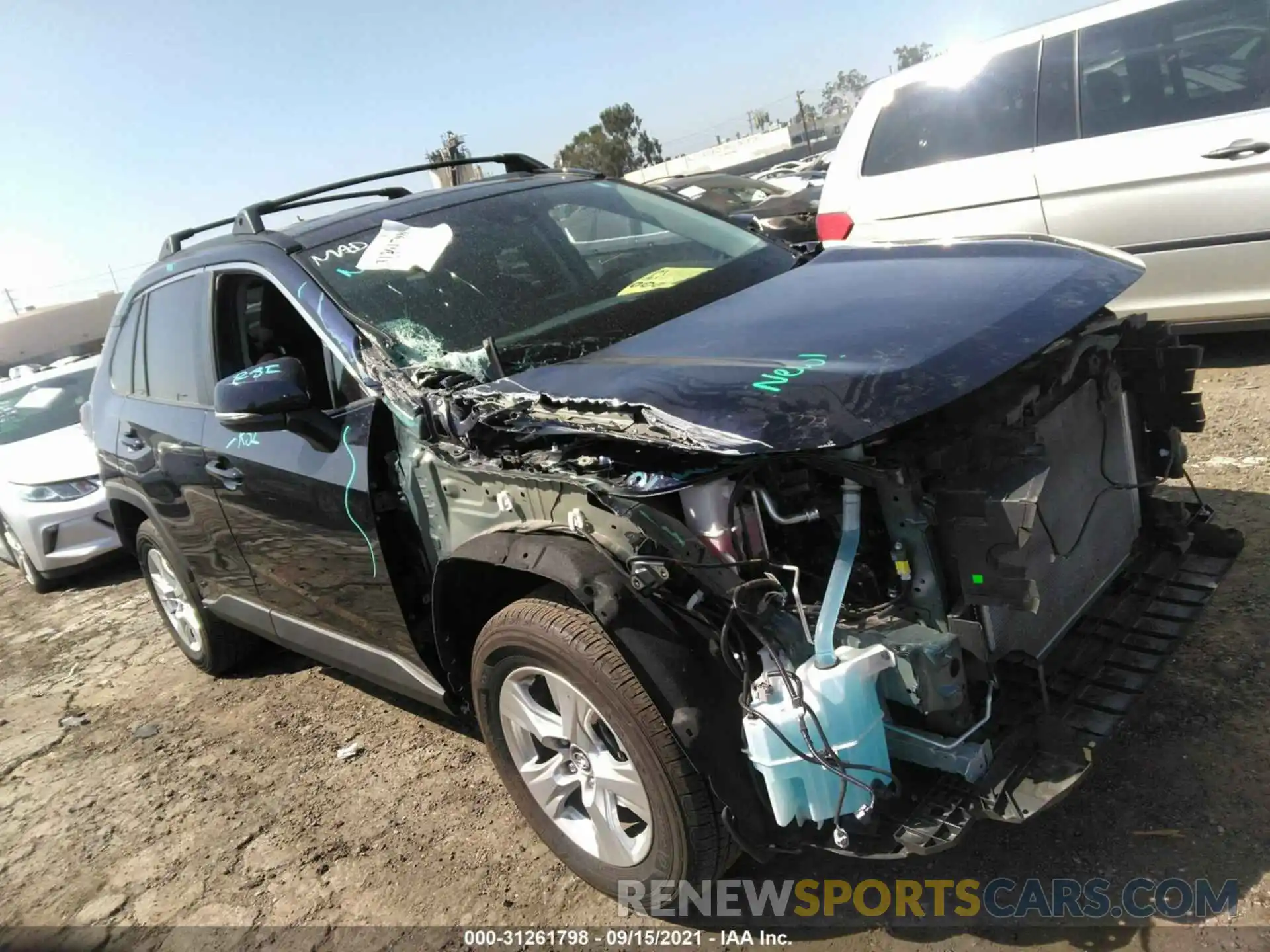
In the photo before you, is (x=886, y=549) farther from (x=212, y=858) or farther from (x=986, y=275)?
(x=212, y=858)

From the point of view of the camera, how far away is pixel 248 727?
4160mm

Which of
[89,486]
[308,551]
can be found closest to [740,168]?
[89,486]

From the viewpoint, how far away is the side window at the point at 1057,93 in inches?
191

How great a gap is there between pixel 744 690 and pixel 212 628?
3.34 metres

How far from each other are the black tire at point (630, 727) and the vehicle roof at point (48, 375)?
7810mm

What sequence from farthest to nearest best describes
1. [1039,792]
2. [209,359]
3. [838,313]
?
[209,359] < [838,313] < [1039,792]

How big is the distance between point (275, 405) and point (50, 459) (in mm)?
5588

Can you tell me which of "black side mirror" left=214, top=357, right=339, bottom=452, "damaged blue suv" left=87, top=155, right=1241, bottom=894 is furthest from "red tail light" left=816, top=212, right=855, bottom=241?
"black side mirror" left=214, top=357, right=339, bottom=452

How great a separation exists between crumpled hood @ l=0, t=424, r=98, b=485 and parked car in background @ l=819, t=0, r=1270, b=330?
19.8 feet

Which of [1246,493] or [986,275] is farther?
[1246,493]

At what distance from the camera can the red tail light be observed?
5625 mm

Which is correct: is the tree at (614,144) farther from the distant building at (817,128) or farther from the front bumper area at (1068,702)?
the front bumper area at (1068,702)

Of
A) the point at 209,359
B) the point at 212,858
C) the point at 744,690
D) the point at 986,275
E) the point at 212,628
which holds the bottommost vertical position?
the point at 212,858

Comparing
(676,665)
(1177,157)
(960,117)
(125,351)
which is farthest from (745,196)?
(676,665)
